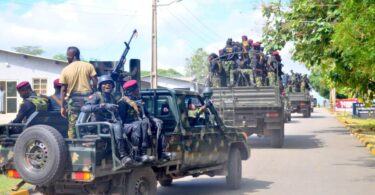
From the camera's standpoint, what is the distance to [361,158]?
15.4 metres

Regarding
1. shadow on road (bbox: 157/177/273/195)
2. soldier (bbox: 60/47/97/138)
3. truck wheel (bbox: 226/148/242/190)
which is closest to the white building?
shadow on road (bbox: 157/177/273/195)

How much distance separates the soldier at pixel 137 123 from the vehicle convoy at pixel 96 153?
0.09m

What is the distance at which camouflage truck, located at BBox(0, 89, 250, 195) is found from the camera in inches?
270

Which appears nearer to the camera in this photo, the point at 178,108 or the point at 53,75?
the point at 178,108

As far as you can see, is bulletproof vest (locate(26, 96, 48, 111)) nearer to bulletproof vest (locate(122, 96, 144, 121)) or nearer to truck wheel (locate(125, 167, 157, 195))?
bulletproof vest (locate(122, 96, 144, 121))

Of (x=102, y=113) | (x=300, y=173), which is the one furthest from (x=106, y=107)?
(x=300, y=173)

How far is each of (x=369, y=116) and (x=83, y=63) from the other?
2914 cm

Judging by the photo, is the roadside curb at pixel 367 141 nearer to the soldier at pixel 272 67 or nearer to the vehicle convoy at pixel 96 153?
the soldier at pixel 272 67

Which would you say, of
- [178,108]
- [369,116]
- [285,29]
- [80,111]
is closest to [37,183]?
[80,111]

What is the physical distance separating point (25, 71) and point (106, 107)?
88.0 feet

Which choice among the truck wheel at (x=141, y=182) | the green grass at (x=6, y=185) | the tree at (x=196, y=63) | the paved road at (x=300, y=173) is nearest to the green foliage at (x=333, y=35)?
the paved road at (x=300, y=173)

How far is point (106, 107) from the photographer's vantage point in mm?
7312

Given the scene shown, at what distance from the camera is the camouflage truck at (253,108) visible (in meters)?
17.1

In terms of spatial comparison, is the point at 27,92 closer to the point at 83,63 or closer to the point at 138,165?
the point at 83,63
